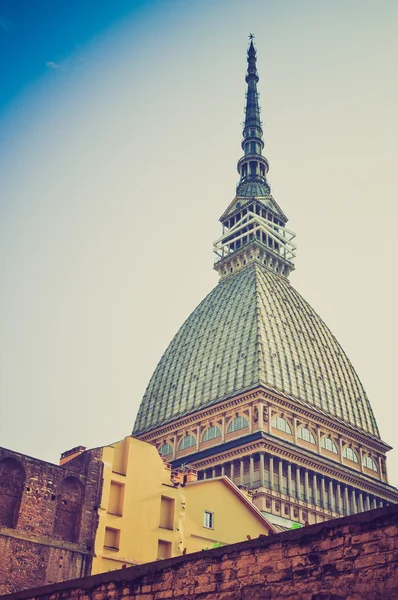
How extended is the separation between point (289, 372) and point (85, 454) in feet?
151

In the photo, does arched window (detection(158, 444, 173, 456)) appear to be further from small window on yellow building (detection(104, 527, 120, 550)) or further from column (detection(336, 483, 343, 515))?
small window on yellow building (detection(104, 527, 120, 550))

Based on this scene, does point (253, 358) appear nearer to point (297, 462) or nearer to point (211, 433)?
point (211, 433)

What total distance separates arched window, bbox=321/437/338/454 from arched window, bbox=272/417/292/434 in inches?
205

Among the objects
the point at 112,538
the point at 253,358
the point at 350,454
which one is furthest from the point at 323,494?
the point at 112,538

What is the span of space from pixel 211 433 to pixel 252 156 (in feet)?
148

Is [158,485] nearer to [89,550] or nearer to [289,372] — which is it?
[89,550]

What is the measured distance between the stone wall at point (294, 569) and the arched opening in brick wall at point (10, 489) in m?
13.6

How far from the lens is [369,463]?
74188 millimetres

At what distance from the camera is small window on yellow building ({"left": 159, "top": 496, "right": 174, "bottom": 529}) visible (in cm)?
3036

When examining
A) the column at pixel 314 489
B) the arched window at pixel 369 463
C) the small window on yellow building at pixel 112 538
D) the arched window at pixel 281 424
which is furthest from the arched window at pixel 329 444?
the small window on yellow building at pixel 112 538

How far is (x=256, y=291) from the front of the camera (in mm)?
79188

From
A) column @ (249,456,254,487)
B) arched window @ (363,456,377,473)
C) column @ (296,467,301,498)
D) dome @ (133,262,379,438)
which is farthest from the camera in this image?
arched window @ (363,456,377,473)

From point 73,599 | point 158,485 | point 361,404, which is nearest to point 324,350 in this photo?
point 361,404

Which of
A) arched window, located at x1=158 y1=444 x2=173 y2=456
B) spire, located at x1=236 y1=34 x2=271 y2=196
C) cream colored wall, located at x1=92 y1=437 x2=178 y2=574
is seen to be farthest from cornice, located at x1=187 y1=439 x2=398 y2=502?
spire, located at x1=236 y1=34 x2=271 y2=196
